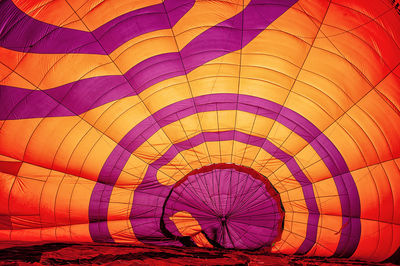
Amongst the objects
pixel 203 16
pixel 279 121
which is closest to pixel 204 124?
pixel 279 121

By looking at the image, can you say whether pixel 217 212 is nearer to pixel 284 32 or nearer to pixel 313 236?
pixel 313 236

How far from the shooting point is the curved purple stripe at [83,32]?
11.8ft

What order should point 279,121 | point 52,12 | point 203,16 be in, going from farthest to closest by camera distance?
point 279,121
point 203,16
point 52,12

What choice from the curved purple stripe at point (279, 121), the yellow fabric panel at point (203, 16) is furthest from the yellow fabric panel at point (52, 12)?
the curved purple stripe at point (279, 121)

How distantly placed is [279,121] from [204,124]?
106 cm

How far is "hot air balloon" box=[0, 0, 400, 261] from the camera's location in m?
3.68

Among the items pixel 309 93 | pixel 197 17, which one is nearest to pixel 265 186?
pixel 309 93

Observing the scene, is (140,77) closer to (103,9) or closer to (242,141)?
(103,9)

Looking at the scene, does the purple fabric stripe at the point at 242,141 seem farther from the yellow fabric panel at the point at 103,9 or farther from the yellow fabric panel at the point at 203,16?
the yellow fabric panel at the point at 103,9

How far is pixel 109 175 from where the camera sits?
14.9 feet

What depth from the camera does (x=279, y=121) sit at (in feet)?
14.1

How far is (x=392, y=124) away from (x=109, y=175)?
397 centimetres

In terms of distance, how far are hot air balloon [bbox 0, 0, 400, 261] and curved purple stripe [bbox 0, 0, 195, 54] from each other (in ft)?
0.05

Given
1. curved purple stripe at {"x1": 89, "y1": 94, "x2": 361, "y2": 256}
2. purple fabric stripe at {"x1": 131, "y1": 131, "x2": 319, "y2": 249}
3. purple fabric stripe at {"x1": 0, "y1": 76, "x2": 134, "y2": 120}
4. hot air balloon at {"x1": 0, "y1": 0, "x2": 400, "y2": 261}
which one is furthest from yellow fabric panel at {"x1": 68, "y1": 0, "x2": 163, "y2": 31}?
purple fabric stripe at {"x1": 131, "y1": 131, "x2": 319, "y2": 249}
